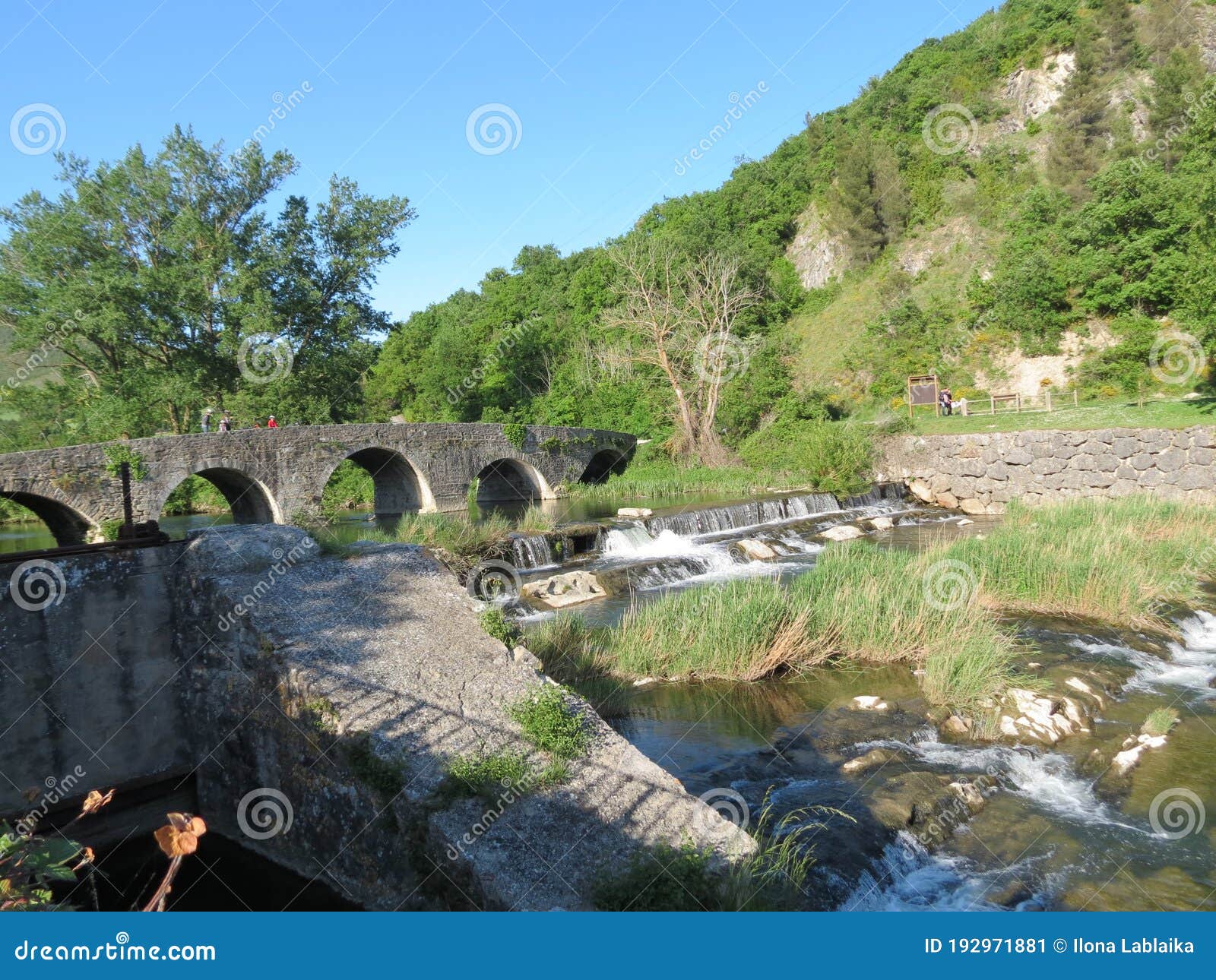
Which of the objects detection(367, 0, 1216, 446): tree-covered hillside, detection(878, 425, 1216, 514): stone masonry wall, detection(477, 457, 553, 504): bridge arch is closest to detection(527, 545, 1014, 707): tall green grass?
detection(878, 425, 1216, 514): stone masonry wall

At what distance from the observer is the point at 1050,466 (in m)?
21.9

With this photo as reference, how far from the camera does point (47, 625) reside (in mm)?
6516

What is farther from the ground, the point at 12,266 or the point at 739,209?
the point at 739,209

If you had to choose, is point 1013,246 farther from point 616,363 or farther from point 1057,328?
point 616,363

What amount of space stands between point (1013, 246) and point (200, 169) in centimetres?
3607

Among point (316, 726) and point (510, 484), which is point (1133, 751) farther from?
point (510, 484)

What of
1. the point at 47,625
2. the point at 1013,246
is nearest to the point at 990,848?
the point at 47,625

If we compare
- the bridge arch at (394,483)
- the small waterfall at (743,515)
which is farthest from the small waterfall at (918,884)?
the bridge arch at (394,483)
